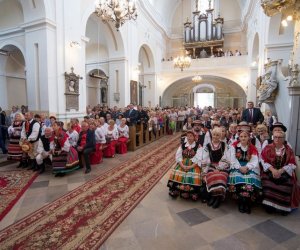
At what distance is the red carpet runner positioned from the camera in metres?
2.38

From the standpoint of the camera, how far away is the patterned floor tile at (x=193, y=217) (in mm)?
2781

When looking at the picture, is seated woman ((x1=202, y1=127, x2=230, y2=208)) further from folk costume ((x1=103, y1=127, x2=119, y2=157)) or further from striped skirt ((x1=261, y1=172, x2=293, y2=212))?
folk costume ((x1=103, y1=127, x2=119, y2=157))

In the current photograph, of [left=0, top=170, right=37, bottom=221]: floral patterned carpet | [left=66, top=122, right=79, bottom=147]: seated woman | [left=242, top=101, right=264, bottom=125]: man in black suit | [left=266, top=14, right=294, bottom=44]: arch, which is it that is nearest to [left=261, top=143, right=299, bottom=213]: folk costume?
[left=242, top=101, right=264, bottom=125]: man in black suit

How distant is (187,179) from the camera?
3.37 metres

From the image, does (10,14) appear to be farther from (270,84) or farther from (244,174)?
(244,174)

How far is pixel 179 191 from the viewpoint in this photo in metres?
3.44

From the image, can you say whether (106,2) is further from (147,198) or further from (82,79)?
(147,198)

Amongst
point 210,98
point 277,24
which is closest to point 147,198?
point 277,24

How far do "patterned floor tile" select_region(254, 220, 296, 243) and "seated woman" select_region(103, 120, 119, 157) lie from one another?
4341 millimetres

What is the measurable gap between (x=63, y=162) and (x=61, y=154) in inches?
7.2

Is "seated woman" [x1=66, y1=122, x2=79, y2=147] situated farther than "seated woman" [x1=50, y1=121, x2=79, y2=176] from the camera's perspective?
Yes

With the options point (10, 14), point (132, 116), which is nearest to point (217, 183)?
point (132, 116)

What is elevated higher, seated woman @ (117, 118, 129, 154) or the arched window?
the arched window

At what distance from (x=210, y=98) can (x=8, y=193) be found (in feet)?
65.2
